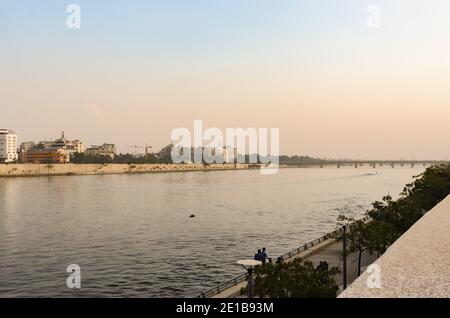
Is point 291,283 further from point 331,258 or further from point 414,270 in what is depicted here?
point 331,258

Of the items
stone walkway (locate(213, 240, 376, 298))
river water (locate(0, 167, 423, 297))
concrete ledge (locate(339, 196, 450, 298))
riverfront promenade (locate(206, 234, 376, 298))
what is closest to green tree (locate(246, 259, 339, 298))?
concrete ledge (locate(339, 196, 450, 298))

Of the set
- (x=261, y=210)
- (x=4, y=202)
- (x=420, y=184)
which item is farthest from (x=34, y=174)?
(x=420, y=184)

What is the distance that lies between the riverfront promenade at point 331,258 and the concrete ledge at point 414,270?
4.14 m

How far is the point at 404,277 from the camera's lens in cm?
1372

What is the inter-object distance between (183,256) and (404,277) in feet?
80.8

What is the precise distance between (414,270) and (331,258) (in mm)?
15178

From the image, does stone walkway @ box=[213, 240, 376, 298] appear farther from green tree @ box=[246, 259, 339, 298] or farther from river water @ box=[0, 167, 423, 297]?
green tree @ box=[246, 259, 339, 298]

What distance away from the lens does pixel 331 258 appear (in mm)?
29531

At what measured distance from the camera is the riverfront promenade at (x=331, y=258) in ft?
76.1

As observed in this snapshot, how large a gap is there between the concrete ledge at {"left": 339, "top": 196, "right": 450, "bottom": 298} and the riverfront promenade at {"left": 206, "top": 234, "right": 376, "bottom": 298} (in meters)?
4.14

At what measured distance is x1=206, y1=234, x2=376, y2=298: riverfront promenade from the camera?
23.2m
